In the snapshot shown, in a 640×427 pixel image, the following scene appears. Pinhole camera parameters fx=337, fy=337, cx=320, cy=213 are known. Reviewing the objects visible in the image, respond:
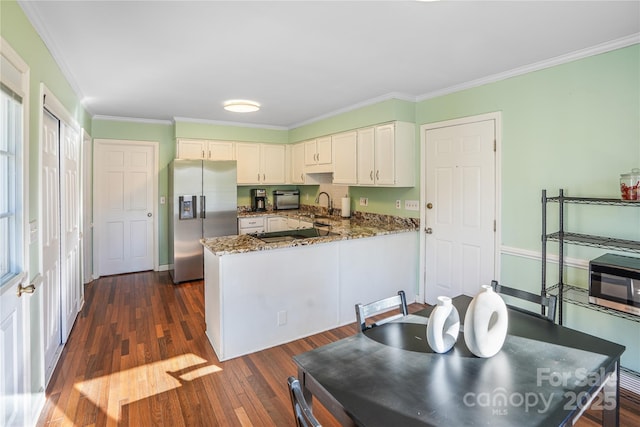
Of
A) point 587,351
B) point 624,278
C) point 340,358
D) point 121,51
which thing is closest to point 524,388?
point 587,351

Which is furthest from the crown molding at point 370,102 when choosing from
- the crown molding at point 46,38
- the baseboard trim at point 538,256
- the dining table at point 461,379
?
the crown molding at point 46,38

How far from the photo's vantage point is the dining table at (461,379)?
107 cm

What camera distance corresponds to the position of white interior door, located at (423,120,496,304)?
3.21 metres

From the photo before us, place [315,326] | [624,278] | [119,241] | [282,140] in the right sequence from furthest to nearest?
[282,140] < [119,241] < [315,326] < [624,278]

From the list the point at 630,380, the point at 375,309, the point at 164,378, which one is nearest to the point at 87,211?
the point at 164,378

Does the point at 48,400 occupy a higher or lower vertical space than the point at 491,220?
lower

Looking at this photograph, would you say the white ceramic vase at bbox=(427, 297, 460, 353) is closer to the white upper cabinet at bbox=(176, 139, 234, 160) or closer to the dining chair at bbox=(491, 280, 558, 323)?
the dining chair at bbox=(491, 280, 558, 323)

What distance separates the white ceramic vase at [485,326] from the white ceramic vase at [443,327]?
0.06 meters

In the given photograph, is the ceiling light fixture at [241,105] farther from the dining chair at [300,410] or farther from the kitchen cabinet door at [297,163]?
the dining chair at [300,410]

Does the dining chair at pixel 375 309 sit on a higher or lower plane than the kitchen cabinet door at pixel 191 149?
lower

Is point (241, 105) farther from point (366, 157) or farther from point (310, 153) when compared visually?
point (366, 157)

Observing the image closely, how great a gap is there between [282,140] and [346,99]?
7.18 feet

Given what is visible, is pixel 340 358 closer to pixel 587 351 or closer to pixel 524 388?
pixel 524 388

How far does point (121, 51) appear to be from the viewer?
2.53 metres
